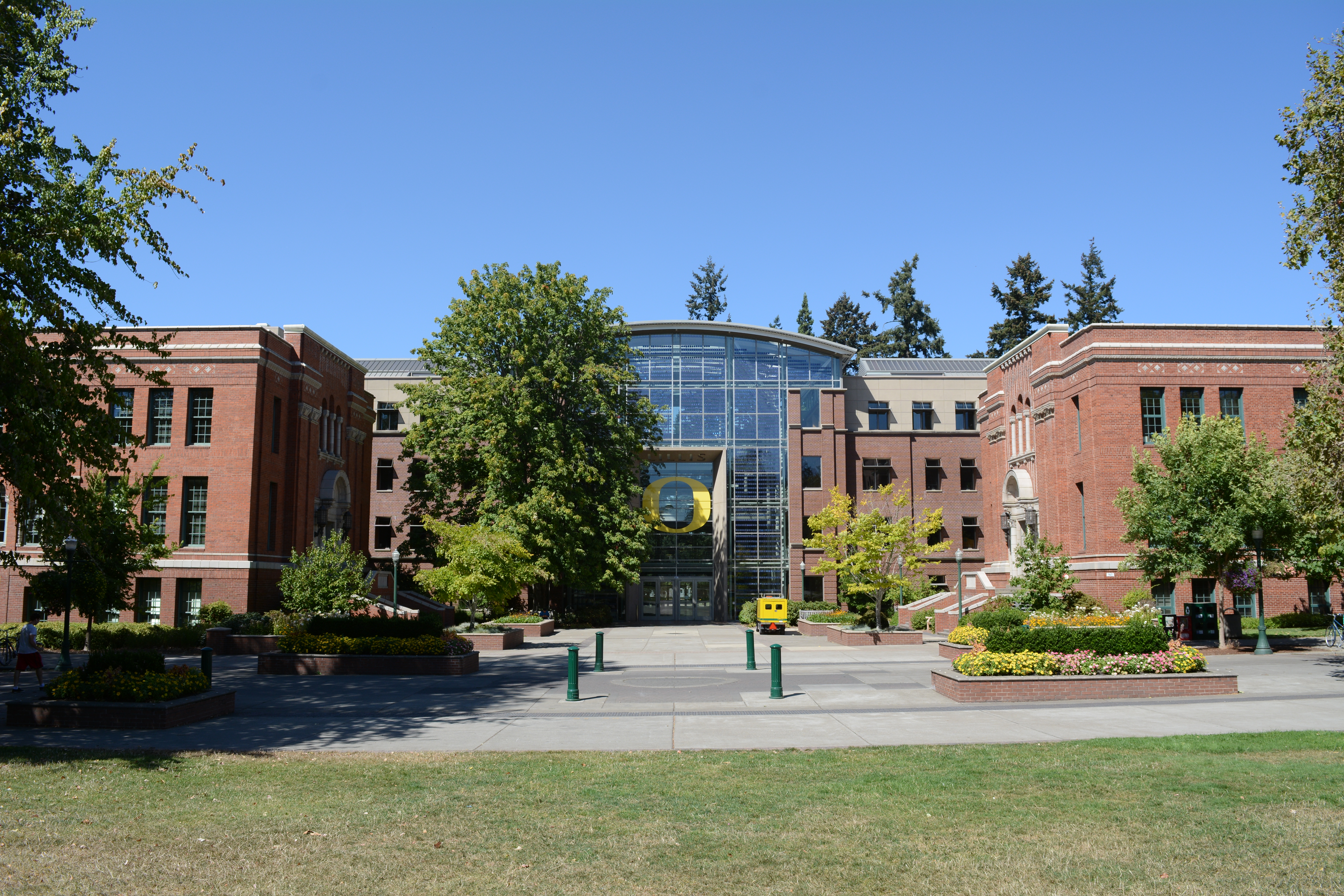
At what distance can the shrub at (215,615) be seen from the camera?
112 feet

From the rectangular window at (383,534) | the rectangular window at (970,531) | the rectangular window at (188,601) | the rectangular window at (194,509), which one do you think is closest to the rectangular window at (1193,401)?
the rectangular window at (970,531)

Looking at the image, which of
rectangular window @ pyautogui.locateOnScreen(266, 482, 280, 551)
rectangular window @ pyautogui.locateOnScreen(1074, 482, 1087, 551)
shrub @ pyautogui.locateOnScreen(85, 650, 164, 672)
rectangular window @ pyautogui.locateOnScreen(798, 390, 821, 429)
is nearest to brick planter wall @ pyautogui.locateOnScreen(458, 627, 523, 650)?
rectangular window @ pyautogui.locateOnScreen(266, 482, 280, 551)

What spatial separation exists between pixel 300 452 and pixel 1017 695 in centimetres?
3135

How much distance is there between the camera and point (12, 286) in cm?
1493

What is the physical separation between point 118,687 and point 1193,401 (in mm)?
38138

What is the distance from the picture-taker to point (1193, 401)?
38875 millimetres

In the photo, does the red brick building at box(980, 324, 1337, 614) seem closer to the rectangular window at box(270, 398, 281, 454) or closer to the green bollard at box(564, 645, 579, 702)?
the green bollard at box(564, 645, 579, 702)

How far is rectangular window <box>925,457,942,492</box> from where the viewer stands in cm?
5859

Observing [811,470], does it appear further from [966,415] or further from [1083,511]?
[1083,511]

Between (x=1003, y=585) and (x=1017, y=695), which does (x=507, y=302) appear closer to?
(x=1003, y=585)

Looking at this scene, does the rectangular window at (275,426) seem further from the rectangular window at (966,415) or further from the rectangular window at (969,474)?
the rectangular window at (966,415)

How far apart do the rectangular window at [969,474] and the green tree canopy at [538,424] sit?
21.9m

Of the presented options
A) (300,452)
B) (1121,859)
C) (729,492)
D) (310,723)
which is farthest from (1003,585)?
(1121,859)

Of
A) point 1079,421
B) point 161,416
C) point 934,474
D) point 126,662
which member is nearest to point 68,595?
point 126,662
